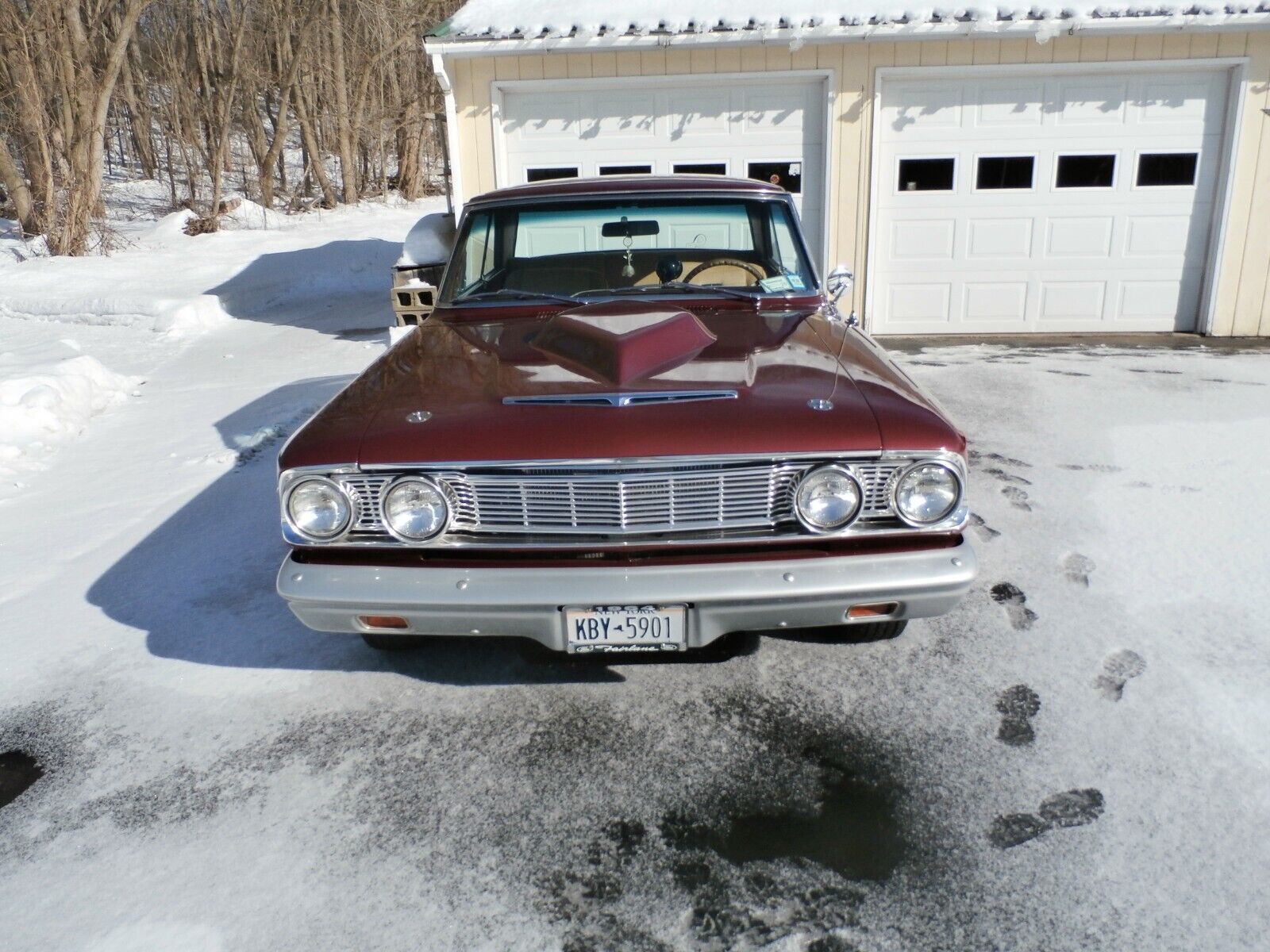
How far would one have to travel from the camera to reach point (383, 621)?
280cm

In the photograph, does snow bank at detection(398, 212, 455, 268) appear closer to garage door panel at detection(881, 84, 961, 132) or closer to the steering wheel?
garage door panel at detection(881, 84, 961, 132)

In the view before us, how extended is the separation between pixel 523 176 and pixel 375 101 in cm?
1962

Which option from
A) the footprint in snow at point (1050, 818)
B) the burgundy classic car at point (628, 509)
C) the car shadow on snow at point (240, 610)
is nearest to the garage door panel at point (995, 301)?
the car shadow on snow at point (240, 610)

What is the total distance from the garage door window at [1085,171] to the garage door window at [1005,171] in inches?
10.4

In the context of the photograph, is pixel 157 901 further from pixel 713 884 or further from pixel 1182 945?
pixel 1182 945

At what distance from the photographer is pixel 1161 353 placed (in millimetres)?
8453

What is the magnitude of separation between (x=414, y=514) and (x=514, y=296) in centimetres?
143

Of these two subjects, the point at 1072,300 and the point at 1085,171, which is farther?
the point at 1072,300

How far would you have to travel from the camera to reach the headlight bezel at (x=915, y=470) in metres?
2.72

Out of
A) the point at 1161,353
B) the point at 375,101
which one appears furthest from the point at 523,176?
the point at 375,101

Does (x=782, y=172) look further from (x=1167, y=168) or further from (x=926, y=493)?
(x=926, y=493)

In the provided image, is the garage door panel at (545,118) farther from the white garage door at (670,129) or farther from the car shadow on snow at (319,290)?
the car shadow on snow at (319,290)

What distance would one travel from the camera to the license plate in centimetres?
267

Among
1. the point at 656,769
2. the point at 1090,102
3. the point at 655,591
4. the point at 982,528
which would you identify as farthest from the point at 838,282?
the point at 1090,102
